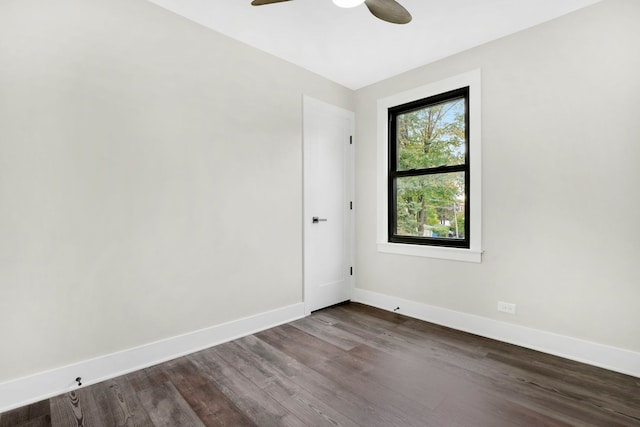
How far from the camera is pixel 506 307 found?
2678 mm

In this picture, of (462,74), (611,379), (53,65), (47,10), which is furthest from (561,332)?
(47,10)

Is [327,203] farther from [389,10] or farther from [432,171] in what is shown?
[389,10]

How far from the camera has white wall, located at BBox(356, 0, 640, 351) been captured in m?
2.17

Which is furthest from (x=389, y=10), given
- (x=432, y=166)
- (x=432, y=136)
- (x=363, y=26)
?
(x=432, y=166)

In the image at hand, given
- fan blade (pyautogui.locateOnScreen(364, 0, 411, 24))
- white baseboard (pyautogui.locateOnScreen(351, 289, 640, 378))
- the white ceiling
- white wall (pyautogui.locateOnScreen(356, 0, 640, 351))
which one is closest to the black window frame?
white wall (pyautogui.locateOnScreen(356, 0, 640, 351))

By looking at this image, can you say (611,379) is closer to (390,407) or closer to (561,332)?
(561,332)

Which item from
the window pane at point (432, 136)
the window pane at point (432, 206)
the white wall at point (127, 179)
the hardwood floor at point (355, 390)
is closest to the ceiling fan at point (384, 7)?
→ the white wall at point (127, 179)

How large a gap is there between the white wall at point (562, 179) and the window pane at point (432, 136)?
11.4 inches

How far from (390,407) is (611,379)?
1.58 meters

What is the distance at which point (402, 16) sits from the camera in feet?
6.54

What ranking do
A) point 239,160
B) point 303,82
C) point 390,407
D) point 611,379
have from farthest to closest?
1. point 303,82
2. point 239,160
3. point 611,379
4. point 390,407

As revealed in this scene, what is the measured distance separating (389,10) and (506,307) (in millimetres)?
2521

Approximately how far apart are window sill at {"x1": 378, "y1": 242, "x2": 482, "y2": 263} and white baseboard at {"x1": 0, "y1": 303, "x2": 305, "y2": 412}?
4.83 feet

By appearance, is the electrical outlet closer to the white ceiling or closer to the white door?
the white door
